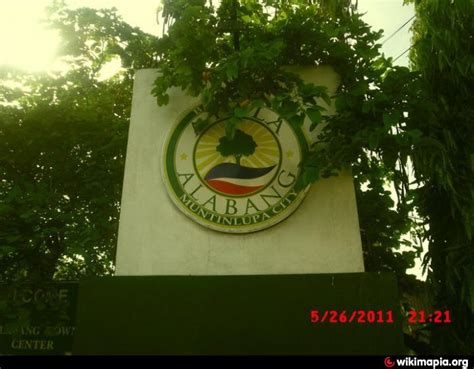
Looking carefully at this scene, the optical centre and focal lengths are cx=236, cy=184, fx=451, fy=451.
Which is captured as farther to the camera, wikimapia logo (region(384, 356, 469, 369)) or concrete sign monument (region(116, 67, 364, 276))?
concrete sign monument (region(116, 67, 364, 276))

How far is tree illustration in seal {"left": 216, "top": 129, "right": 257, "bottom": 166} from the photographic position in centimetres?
331

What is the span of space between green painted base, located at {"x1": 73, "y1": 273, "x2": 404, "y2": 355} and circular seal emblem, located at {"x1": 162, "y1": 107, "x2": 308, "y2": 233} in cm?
46

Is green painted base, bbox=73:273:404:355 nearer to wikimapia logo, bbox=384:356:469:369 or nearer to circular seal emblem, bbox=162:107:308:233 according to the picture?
wikimapia logo, bbox=384:356:469:369

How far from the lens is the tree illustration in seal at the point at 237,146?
331cm

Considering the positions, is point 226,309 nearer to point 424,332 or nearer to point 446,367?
point 446,367

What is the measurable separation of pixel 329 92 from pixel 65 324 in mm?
3223

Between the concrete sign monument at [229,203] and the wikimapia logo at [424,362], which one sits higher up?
the concrete sign monument at [229,203]

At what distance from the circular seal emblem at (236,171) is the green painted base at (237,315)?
46 cm

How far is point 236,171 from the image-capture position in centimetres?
328

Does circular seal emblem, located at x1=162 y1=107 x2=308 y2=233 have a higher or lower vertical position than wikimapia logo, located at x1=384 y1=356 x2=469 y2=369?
higher
